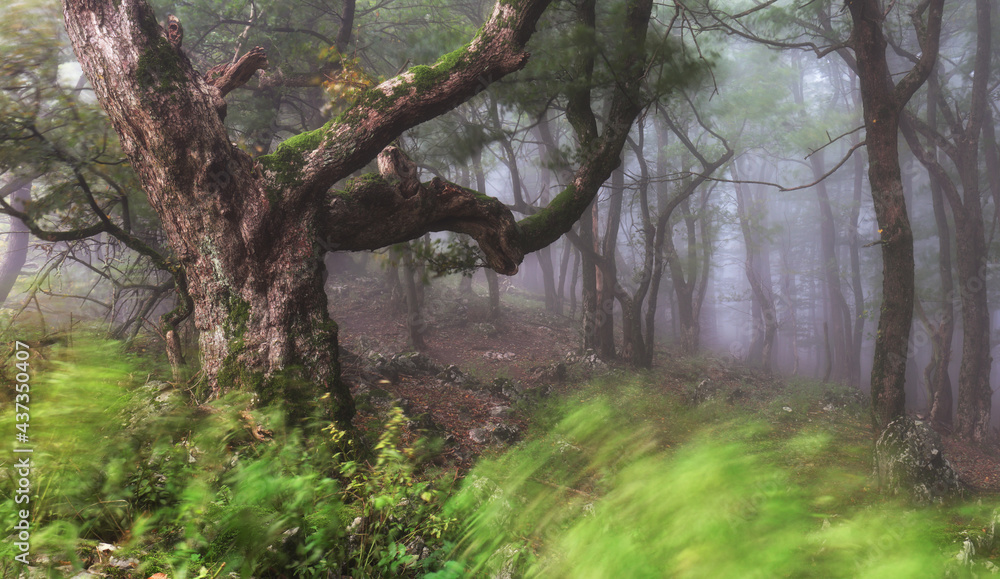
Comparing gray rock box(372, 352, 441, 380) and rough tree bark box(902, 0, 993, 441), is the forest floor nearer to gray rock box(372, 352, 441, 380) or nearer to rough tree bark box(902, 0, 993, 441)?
gray rock box(372, 352, 441, 380)

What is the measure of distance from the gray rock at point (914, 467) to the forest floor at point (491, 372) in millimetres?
1045

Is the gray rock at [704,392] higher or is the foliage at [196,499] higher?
the foliage at [196,499]

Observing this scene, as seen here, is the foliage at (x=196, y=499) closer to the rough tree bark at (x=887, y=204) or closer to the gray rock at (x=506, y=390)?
the gray rock at (x=506, y=390)

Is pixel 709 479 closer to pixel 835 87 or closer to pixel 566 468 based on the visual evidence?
pixel 566 468

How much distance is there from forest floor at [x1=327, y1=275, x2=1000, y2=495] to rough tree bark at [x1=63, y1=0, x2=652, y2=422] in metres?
1.16

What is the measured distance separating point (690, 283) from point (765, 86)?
11.3 metres

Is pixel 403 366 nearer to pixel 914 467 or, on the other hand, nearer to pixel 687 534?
pixel 687 534

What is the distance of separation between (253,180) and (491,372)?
26.6 ft

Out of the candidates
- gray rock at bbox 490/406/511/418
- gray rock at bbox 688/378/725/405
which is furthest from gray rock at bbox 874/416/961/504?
gray rock at bbox 490/406/511/418

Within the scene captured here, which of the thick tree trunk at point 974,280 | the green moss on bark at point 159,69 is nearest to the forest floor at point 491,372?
the thick tree trunk at point 974,280
